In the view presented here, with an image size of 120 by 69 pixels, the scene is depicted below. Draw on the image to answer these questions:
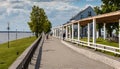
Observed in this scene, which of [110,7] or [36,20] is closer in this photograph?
[110,7]

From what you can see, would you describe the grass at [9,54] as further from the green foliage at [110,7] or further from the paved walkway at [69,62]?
the green foliage at [110,7]

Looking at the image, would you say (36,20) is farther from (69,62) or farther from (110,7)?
(69,62)

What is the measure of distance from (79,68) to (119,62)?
7.13 ft

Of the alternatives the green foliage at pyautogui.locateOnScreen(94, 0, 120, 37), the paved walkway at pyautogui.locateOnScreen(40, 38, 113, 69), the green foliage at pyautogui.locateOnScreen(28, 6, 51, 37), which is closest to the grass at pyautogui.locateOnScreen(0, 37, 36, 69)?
the paved walkway at pyautogui.locateOnScreen(40, 38, 113, 69)

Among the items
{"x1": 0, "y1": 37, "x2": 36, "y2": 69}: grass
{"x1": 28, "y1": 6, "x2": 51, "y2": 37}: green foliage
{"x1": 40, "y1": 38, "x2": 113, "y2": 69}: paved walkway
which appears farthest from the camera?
{"x1": 28, "y1": 6, "x2": 51, "y2": 37}: green foliage

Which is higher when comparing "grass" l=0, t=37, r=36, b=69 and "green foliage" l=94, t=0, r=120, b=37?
"green foliage" l=94, t=0, r=120, b=37

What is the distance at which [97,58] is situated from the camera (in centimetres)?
2117

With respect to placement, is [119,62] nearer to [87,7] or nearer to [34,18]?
[34,18]

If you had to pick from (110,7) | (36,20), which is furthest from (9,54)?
(36,20)

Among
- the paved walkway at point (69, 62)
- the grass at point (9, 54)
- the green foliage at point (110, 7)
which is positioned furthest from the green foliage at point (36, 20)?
the paved walkway at point (69, 62)

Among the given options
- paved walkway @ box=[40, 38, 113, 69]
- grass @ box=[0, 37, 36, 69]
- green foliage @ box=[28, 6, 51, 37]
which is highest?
green foliage @ box=[28, 6, 51, 37]

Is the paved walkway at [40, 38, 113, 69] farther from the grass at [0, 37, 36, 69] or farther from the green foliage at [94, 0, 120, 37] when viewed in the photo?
the green foliage at [94, 0, 120, 37]

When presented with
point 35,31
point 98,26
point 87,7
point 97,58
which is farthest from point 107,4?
point 87,7

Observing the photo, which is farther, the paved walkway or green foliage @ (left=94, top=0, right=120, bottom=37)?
green foliage @ (left=94, top=0, right=120, bottom=37)
